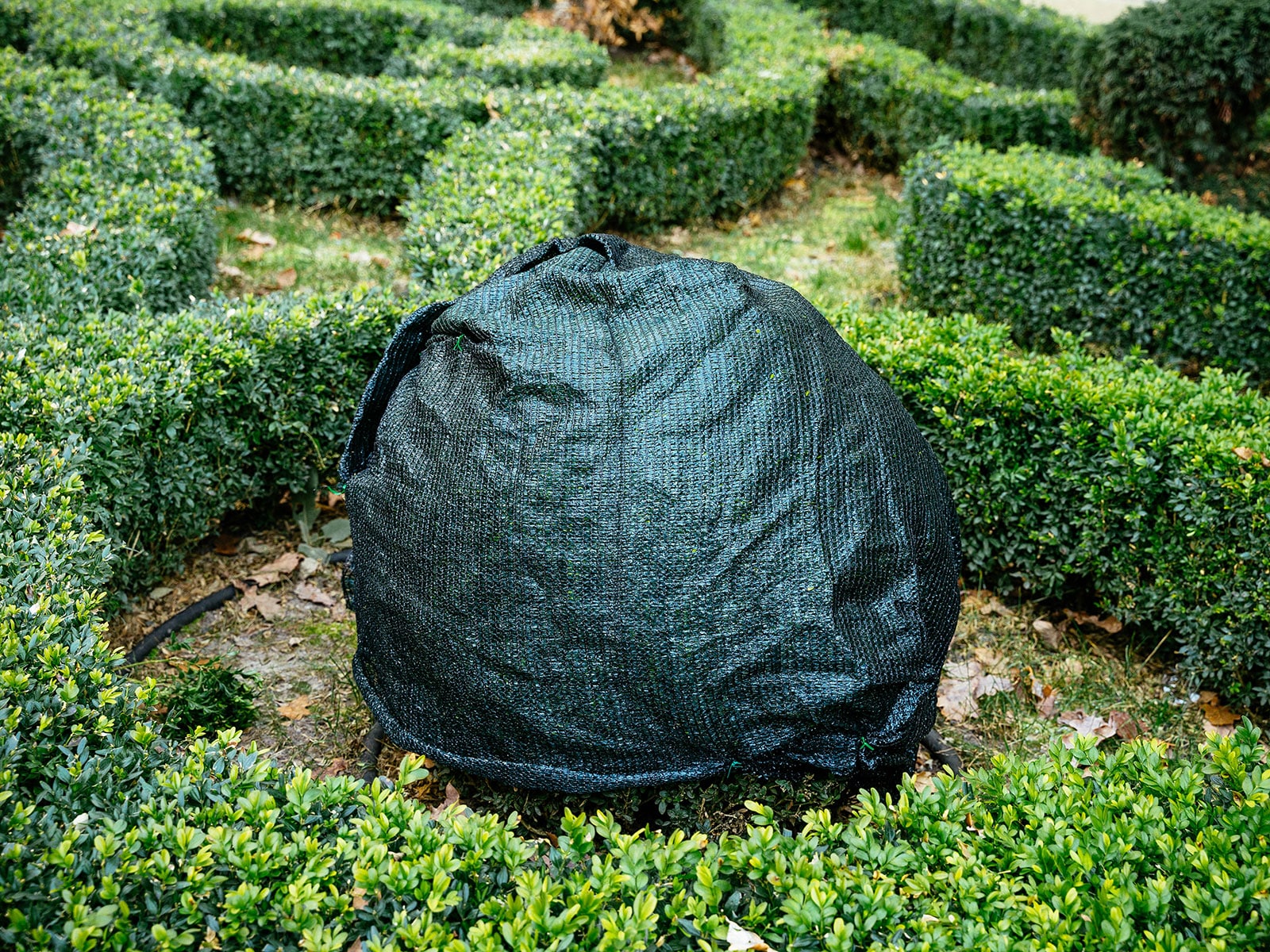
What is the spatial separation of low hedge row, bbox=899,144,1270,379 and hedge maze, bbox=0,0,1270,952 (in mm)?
26

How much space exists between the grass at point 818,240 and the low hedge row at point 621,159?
23cm

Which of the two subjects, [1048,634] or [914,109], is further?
[914,109]

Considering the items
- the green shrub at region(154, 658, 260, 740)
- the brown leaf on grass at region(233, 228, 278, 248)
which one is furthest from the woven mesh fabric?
the brown leaf on grass at region(233, 228, 278, 248)

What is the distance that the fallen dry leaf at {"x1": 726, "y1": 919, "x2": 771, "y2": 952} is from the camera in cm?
235

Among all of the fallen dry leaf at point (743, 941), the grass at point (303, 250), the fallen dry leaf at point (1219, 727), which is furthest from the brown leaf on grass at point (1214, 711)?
the grass at point (303, 250)

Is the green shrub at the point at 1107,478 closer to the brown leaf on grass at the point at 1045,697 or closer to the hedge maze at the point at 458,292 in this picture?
the hedge maze at the point at 458,292

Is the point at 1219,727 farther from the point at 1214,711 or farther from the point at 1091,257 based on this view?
the point at 1091,257

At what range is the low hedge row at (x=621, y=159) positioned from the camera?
5.90 metres

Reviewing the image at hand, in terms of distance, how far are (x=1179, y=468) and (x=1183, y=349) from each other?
9.15ft

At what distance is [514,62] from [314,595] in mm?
6125

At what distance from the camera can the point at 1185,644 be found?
461 centimetres

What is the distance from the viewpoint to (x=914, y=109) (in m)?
10.0

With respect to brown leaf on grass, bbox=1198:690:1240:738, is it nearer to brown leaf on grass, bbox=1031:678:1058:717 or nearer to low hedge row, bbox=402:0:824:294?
brown leaf on grass, bbox=1031:678:1058:717

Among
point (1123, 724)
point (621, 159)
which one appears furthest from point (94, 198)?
point (1123, 724)
